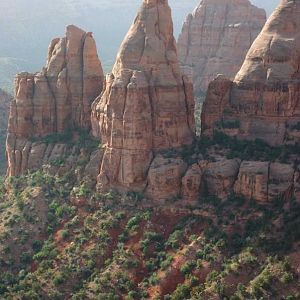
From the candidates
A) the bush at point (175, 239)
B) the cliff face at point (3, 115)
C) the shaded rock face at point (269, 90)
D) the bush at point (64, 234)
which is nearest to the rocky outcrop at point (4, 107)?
the cliff face at point (3, 115)

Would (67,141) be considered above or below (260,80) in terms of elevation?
below

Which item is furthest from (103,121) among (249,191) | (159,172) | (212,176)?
(249,191)

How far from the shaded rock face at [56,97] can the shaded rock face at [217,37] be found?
3367cm

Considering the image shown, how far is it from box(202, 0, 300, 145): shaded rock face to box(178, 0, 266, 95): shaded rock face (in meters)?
37.9

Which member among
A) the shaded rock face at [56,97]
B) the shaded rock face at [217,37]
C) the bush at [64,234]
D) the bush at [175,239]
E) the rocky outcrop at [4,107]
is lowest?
the bush at [64,234]

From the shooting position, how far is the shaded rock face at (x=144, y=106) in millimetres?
56094

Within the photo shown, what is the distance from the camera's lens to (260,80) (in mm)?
55375

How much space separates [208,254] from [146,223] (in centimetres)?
713

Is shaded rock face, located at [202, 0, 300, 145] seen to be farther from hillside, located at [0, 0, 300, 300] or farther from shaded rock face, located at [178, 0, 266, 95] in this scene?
shaded rock face, located at [178, 0, 266, 95]

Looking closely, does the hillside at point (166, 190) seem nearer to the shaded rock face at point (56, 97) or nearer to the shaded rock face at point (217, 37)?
the shaded rock face at point (56, 97)

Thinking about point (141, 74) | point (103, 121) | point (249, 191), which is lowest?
point (249, 191)

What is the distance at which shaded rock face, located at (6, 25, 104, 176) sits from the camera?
6581cm

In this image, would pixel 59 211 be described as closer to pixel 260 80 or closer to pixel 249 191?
pixel 249 191

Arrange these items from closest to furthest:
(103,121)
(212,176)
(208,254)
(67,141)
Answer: (208,254) → (212,176) → (103,121) → (67,141)
